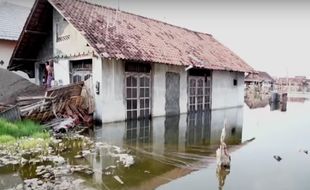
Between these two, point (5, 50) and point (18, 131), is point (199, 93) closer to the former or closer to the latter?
point (18, 131)

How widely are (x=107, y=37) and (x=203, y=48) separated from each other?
8594 mm

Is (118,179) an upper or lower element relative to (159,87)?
lower

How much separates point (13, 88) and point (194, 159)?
25.4ft

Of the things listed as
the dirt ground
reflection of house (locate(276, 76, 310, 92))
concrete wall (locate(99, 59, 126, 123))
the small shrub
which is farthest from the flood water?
reflection of house (locate(276, 76, 310, 92))

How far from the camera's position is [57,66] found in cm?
1447

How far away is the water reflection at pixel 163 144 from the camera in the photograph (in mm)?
6164

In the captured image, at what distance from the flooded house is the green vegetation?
310 centimetres

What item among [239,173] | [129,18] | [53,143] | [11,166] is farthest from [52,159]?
[129,18]

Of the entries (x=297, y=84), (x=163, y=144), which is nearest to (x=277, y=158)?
(x=163, y=144)

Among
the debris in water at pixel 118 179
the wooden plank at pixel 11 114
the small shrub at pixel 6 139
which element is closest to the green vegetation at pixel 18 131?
the small shrub at pixel 6 139

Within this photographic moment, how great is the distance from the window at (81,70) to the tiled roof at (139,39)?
147cm

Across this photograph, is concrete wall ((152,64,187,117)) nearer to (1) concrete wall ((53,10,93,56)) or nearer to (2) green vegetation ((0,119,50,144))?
(1) concrete wall ((53,10,93,56))

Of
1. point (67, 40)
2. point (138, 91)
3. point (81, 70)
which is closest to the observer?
point (81, 70)

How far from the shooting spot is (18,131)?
343 inches
